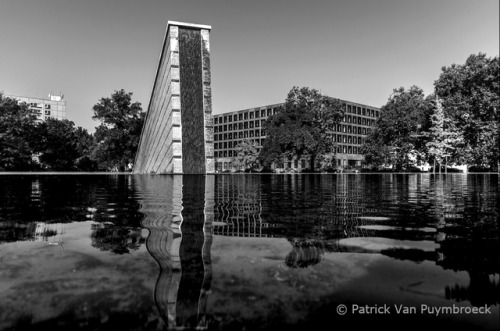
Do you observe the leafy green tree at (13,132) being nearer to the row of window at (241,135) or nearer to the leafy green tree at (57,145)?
the leafy green tree at (57,145)

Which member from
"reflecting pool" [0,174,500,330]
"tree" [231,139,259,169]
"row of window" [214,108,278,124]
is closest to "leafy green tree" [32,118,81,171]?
"tree" [231,139,259,169]

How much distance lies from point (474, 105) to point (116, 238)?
48.4 m

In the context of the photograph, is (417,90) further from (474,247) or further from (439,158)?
(474,247)

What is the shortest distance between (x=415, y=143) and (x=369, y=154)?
23.0 feet

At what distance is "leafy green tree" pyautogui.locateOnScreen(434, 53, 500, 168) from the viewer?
38156 millimetres

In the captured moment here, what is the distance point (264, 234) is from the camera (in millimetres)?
3203

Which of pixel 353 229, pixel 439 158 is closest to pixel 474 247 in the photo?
pixel 353 229

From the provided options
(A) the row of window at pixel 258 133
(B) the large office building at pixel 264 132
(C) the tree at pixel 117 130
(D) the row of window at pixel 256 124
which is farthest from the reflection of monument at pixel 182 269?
(D) the row of window at pixel 256 124

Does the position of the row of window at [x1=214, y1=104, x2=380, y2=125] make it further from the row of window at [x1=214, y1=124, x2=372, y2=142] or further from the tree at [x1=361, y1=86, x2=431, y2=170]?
the tree at [x1=361, y1=86, x2=431, y2=170]

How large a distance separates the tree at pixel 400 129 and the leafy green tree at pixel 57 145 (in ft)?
186

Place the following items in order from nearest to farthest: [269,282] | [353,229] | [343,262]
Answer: [269,282]
[343,262]
[353,229]

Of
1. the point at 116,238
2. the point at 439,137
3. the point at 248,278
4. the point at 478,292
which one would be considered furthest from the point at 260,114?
the point at 478,292

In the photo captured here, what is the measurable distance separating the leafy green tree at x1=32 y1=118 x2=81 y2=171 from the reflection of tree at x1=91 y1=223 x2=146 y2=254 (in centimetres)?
6777

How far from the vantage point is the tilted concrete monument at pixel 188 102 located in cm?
2916
